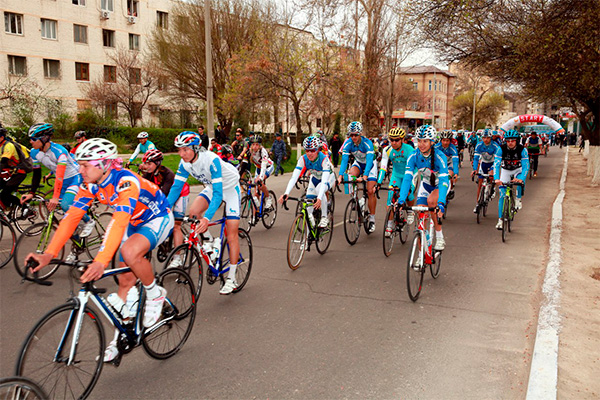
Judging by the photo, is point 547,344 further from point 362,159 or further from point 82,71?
→ point 82,71

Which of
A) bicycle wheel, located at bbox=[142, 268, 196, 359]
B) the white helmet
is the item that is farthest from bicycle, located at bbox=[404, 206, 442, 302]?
the white helmet

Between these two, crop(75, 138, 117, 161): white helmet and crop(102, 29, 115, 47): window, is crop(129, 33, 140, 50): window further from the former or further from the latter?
crop(75, 138, 117, 161): white helmet

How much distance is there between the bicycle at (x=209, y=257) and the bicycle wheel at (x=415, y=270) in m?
2.05

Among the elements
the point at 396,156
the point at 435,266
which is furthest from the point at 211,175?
the point at 396,156

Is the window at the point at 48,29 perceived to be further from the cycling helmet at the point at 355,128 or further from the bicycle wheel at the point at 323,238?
the bicycle wheel at the point at 323,238

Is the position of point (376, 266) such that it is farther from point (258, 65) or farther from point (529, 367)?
point (258, 65)

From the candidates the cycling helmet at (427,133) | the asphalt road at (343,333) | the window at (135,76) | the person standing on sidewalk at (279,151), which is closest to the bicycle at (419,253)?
the asphalt road at (343,333)

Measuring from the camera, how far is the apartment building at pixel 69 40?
36531mm

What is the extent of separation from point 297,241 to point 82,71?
1592 inches

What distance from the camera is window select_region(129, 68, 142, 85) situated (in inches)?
1470

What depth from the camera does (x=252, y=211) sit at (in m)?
9.84

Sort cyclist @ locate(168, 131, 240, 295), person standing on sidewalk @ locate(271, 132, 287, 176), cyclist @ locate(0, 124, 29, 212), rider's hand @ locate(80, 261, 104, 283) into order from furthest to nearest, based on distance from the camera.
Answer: person standing on sidewalk @ locate(271, 132, 287, 176)
cyclist @ locate(0, 124, 29, 212)
cyclist @ locate(168, 131, 240, 295)
rider's hand @ locate(80, 261, 104, 283)

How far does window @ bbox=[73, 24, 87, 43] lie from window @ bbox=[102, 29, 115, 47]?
1758 millimetres

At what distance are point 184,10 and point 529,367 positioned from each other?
35.0m
